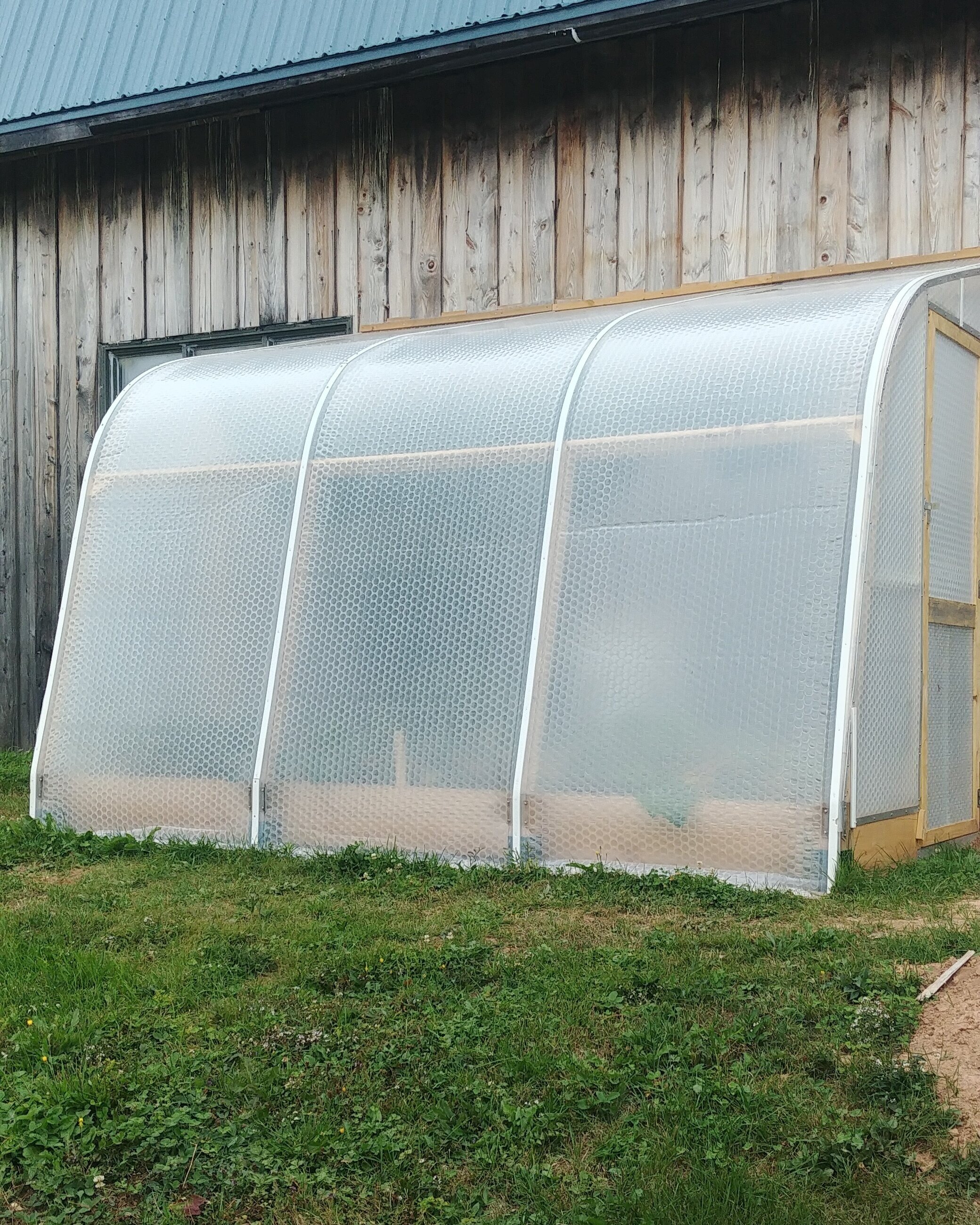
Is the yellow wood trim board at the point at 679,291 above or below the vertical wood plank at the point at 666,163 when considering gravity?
below

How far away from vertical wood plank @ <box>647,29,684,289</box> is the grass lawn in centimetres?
432

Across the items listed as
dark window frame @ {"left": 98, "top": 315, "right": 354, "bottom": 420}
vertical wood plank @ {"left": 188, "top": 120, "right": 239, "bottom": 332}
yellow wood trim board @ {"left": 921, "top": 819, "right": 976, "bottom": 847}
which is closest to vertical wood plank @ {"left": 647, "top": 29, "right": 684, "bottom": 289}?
dark window frame @ {"left": 98, "top": 315, "right": 354, "bottom": 420}

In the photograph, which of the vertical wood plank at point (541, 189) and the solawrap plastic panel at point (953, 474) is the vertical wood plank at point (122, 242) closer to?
the vertical wood plank at point (541, 189)

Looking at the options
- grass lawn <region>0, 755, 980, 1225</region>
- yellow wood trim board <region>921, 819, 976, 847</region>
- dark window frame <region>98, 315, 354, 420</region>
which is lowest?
yellow wood trim board <region>921, 819, 976, 847</region>

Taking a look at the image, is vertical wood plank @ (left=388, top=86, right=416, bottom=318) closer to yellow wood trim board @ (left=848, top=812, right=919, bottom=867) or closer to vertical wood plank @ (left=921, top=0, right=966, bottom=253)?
vertical wood plank @ (left=921, top=0, right=966, bottom=253)

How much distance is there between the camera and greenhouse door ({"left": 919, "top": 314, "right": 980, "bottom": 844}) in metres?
6.76

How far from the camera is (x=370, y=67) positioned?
9188 millimetres

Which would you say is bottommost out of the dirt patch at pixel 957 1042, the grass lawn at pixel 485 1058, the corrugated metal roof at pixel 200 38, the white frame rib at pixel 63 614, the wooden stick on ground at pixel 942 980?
the grass lawn at pixel 485 1058

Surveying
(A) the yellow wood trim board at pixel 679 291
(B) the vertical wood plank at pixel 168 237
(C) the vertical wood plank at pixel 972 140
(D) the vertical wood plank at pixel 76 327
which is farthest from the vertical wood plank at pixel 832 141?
(D) the vertical wood plank at pixel 76 327

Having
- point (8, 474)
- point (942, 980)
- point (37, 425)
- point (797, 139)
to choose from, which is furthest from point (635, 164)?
point (942, 980)

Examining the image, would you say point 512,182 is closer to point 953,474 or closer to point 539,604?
point 953,474

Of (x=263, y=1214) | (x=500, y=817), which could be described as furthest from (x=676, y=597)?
(x=263, y=1214)

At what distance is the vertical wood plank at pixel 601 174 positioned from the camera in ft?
29.2

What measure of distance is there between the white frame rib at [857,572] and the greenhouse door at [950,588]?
0.60 metres
